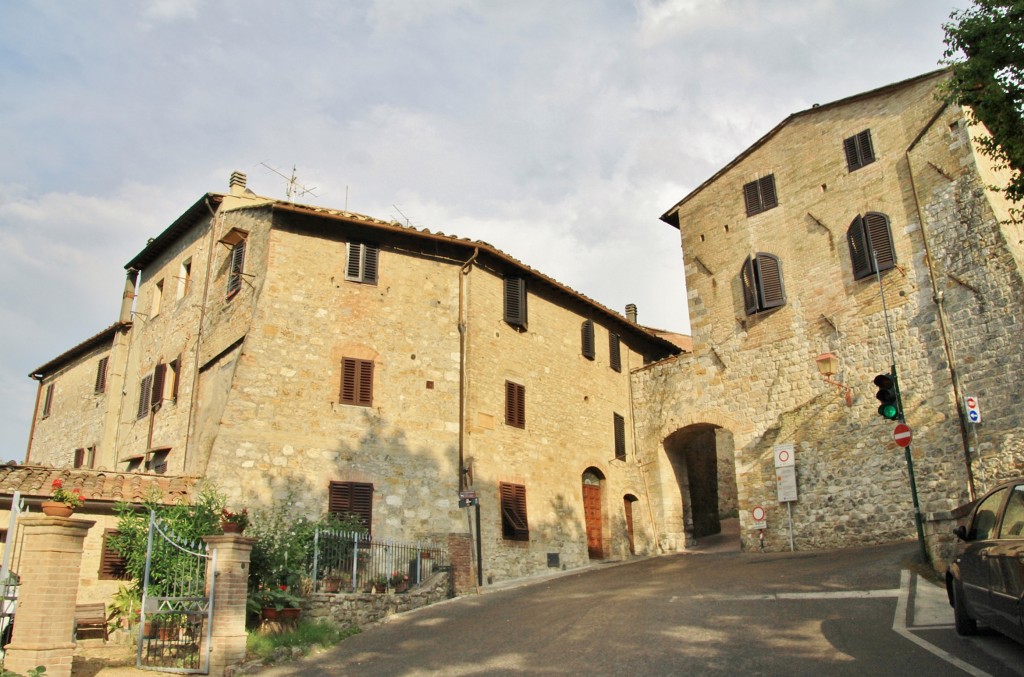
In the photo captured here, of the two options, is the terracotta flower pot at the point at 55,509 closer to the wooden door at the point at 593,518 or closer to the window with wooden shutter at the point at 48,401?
the wooden door at the point at 593,518

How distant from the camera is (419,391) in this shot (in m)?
18.2

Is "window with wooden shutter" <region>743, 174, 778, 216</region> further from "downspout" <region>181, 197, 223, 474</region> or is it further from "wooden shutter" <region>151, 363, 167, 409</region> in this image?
"wooden shutter" <region>151, 363, 167, 409</region>

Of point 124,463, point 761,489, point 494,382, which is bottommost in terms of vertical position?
point 761,489

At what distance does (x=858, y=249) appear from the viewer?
62.0 ft

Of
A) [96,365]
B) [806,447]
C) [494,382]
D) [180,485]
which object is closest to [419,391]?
[494,382]

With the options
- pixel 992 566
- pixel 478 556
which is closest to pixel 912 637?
pixel 992 566

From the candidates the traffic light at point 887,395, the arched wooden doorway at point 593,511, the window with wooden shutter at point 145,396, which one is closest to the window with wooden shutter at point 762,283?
the arched wooden doorway at point 593,511

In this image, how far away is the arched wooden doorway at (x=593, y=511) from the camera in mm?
21250

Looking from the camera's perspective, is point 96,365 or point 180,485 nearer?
point 180,485

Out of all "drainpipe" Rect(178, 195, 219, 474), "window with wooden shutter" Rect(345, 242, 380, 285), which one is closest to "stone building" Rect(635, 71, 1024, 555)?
"window with wooden shutter" Rect(345, 242, 380, 285)

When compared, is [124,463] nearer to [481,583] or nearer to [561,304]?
[481,583]

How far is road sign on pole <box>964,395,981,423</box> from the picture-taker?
16.1m

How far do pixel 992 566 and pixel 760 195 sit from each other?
1548 cm

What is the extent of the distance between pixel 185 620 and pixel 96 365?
15661mm
